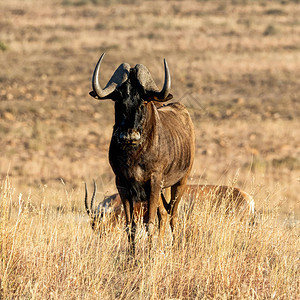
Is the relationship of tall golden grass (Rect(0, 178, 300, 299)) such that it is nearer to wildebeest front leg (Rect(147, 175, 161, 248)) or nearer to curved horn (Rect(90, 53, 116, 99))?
wildebeest front leg (Rect(147, 175, 161, 248))

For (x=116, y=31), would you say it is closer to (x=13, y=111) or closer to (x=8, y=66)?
(x=8, y=66)

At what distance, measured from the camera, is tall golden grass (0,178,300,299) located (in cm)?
586

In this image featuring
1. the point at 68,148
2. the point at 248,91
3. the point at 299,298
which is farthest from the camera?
the point at 248,91

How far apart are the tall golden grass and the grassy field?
2 cm

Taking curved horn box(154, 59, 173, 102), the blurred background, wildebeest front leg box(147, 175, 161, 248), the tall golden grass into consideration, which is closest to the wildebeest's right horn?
curved horn box(154, 59, 173, 102)

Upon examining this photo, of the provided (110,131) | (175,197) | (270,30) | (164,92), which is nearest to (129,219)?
(175,197)

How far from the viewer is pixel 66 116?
23.0 m

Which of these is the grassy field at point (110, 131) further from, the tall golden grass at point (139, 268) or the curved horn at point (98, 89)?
the curved horn at point (98, 89)

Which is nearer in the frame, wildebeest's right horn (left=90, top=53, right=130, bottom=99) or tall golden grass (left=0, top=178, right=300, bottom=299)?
tall golden grass (left=0, top=178, right=300, bottom=299)

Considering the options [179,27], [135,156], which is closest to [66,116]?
[135,156]

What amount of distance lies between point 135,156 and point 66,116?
653 inches

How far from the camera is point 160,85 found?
27.5m

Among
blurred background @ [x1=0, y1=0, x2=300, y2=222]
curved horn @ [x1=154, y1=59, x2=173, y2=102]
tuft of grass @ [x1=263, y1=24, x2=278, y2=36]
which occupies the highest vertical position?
tuft of grass @ [x1=263, y1=24, x2=278, y2=36]

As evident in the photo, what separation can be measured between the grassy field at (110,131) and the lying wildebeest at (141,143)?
47cm
